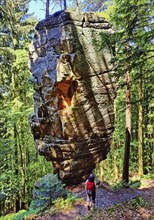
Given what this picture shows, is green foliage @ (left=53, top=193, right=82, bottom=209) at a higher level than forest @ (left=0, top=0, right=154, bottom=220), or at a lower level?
lower

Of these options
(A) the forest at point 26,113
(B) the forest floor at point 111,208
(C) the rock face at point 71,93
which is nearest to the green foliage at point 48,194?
(A) the forest at point 26,113

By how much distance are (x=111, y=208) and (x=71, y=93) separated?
6.10 meters

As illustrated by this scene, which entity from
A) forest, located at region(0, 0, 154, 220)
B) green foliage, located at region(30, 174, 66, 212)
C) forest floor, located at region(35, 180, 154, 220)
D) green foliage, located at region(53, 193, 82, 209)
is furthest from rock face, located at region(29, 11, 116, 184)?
green foliage, located at region(53, 193, 82, 209)

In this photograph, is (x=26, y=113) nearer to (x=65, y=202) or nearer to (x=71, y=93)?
(x=71, y=93)

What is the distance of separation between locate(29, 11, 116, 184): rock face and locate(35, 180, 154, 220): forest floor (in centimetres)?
206

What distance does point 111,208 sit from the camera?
325 inches

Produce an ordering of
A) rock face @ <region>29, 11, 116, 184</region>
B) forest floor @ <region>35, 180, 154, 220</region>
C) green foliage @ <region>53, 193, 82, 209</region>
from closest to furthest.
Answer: forest floor @ <region>35, 180, 154, 220</region> → green foliage @ <region>53, 193, 82, 209</region> → rock face @ <region>29, 11, 116, 184</region>

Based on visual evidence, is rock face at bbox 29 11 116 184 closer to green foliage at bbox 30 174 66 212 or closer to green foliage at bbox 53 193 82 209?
green foliage at bbox 30 174 66 212

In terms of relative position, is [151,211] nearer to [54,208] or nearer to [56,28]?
[54,208]

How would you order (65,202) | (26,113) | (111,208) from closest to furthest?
(111,208)
(65,202)
(26,113)

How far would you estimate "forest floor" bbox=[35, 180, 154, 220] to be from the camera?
7.59 m

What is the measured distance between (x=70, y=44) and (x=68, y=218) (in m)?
7.96

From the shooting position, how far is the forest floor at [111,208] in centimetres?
759

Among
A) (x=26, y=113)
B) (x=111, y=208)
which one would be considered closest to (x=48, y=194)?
(x=111, y=208)
